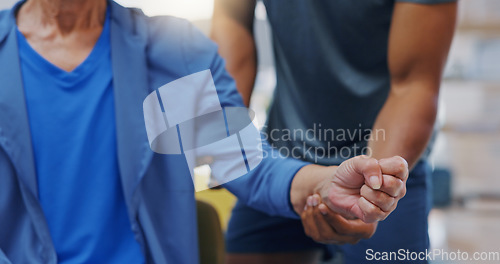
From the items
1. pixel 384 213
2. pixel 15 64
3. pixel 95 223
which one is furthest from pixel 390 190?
pixel 15 64

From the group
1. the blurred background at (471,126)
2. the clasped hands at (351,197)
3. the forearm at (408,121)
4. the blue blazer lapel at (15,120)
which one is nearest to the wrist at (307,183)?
the clasped hands at (351,197)

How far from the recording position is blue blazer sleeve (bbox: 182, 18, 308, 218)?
842mm

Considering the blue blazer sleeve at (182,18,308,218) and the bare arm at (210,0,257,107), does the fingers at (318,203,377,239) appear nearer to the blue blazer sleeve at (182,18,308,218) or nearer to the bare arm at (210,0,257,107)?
the blue blazer sleeve at (182,18,308,218)

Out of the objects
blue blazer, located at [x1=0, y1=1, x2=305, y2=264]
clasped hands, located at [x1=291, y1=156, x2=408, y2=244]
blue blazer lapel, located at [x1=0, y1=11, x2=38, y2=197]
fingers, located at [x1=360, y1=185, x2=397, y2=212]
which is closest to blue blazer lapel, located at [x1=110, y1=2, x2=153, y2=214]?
blue blazer, located at [x1=0, y1=1, x2=305, y2=264]

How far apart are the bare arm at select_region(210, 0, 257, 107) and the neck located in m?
0.24

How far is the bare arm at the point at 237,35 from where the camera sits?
3.37ft

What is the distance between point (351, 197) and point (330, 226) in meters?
0.12

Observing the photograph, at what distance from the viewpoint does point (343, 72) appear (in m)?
0.88

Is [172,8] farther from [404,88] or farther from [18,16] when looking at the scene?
[404,88]

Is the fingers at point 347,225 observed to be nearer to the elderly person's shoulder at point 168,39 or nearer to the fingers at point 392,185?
the fingers at point 392,185

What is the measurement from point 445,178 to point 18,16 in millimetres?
3091

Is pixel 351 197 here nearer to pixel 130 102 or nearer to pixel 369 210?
pixel 369 210

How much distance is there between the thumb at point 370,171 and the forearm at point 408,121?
0.19m

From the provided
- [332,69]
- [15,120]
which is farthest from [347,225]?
[15,120]
